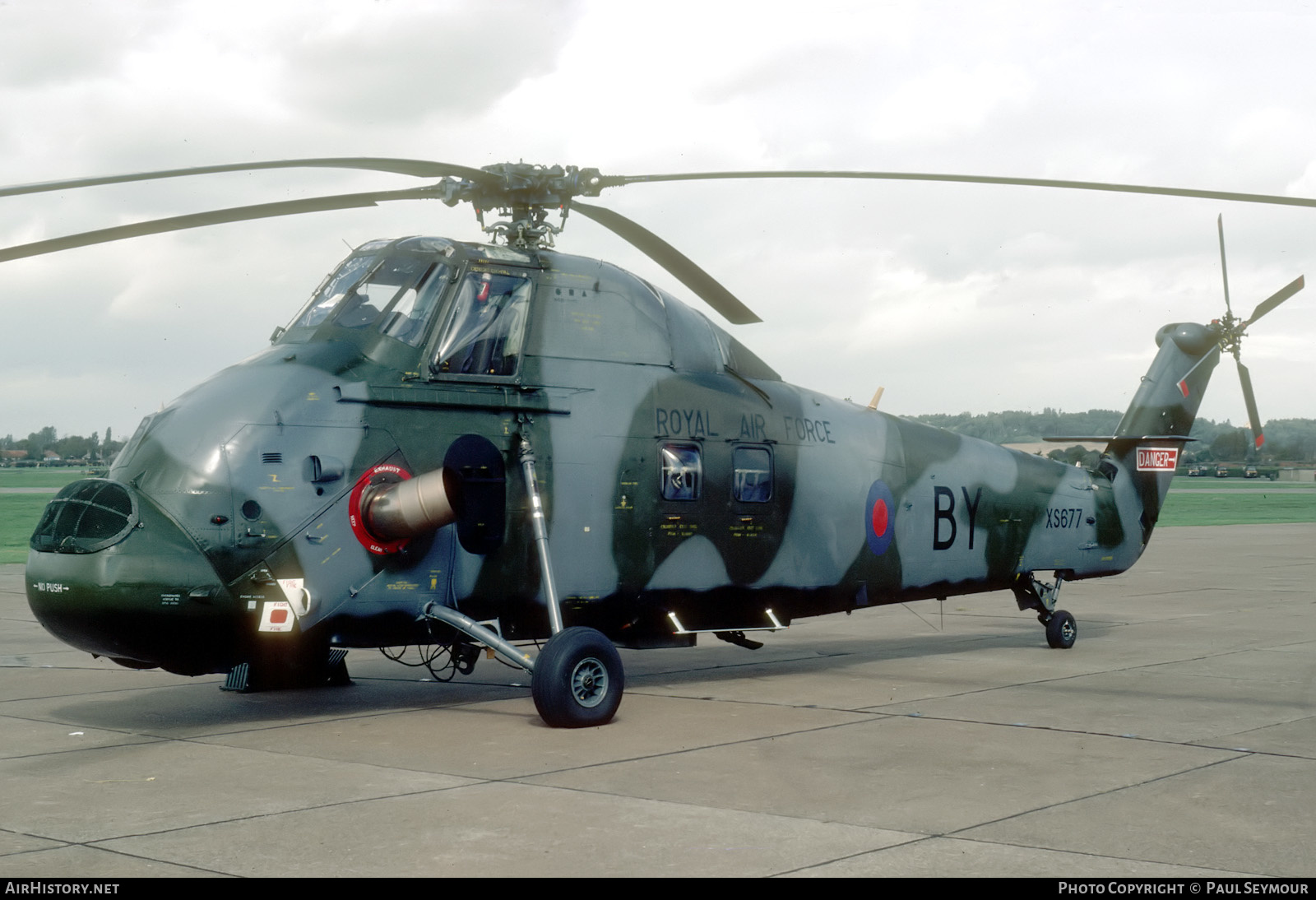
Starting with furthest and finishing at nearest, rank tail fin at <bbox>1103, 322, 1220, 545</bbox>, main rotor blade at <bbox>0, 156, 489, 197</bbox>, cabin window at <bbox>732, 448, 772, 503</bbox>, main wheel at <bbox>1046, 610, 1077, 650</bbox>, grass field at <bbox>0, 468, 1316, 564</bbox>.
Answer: grass field at <bbox>0, 468, 1316, 564</bbox> → tail fin at <bbox>1103, 322, 1220, 545</bbox> → main wheel at <bbox>1046, 610, 1077, 650</bbox> → cabin window at <bbox>732, 448, 772, 503</bbox> → main rotor blade at <bbox>0, 156, 489, 197</bbox>

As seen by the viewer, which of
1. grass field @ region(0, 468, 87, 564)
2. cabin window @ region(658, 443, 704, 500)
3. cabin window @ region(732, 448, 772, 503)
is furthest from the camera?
grass field @ region(0, 468, 87, 564)

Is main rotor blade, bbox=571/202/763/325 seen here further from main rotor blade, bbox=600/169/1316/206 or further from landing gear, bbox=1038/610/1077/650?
landing gear, bbox=1038/610/1077/650

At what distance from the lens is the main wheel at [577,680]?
357 inches

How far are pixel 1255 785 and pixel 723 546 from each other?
16.8 ft

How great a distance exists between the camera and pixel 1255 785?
7.47 meters

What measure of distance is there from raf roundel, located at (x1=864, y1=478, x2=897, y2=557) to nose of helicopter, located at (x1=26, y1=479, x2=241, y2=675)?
6.57 meters

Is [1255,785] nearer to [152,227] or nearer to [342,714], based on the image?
[342,714]

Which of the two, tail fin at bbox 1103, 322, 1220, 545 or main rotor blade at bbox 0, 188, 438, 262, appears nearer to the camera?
main rotor blade at bbox 0, 188, 438, 262

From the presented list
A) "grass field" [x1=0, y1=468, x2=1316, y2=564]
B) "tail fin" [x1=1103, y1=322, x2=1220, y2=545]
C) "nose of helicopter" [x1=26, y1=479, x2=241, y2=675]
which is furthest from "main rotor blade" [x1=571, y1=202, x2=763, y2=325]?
"grass field" [x1=0, y1=468, x2=1316, y2=564]

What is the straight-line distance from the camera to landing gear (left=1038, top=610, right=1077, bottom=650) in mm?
14633

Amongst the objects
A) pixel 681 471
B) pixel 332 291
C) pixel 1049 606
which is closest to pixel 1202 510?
pixel 1049 606

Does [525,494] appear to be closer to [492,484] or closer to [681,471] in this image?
[492,484]

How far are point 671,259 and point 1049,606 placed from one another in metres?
6.84

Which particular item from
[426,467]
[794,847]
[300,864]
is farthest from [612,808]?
[426,467]
